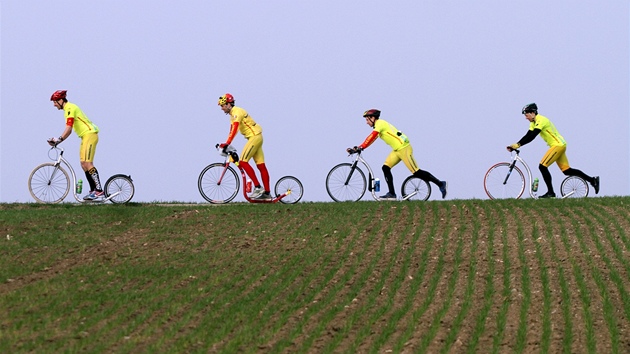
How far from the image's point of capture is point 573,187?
24.0m

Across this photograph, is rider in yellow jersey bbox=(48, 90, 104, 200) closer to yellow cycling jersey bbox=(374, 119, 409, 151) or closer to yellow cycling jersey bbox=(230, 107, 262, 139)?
yellow cycling jersey bbox=(230, 107, 262, 139)

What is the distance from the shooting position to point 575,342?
12383mm

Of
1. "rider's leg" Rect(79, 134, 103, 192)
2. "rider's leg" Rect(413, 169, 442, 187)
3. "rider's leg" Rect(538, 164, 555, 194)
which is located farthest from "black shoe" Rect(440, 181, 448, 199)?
"rider's leg" Rect(79, 134, 103, 192)

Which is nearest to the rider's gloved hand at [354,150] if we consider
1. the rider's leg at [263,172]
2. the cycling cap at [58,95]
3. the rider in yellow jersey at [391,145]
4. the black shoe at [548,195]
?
the rider in yellow jersey at [391,145]

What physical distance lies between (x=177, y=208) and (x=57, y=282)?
6947 mm

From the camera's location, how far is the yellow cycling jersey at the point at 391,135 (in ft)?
74.6

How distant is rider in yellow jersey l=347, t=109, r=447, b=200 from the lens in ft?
74.6

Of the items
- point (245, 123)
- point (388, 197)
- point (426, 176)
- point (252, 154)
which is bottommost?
point (388, 197)

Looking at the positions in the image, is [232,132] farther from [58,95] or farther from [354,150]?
[58,95]

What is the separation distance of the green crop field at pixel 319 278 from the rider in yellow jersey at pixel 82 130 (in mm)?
866

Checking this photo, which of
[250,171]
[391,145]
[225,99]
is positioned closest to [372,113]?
[391,145]

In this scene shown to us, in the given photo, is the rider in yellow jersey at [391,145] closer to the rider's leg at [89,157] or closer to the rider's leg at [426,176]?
the rider's leg at [426,176]

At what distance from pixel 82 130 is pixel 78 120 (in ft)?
0.74

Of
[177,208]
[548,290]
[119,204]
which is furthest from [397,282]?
[119,204]
